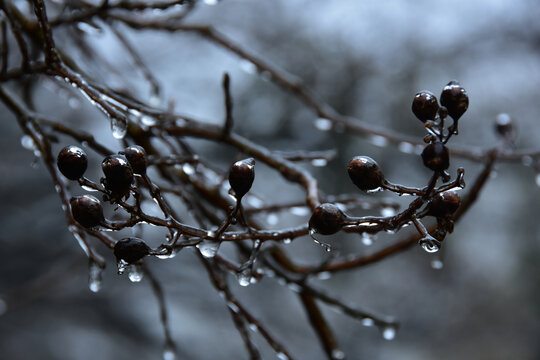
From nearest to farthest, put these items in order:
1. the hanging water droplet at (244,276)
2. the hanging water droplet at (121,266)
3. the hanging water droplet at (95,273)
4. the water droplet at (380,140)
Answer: the hanging water droplet at (121,266), the hanging water droplet at (244,276), the hanging water droplet at (95,273), the water droplet at (380,140)

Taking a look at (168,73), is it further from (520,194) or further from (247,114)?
(520,194)

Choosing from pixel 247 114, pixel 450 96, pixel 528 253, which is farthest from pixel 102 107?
pixel 528 253

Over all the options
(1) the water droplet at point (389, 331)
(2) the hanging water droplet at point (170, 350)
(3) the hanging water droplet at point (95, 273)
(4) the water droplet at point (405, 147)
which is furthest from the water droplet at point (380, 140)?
(3) the hanging water droplet at point (95, 273)

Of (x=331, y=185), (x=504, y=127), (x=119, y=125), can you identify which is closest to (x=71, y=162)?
(x=119, y=125)

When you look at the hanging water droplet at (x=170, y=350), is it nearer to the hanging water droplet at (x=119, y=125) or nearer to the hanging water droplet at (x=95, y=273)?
the hanging water droplet at (x=95, y=273)

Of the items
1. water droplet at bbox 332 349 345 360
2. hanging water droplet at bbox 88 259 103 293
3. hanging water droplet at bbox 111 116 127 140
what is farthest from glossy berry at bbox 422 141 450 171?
water droplet at bbox 332 349 345 360

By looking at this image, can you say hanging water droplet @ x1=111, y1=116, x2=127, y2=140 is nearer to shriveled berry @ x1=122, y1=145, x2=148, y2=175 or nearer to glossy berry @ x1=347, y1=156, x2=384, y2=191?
shriveled berry @ x1=122, y1=145, x2=148, y2=175
